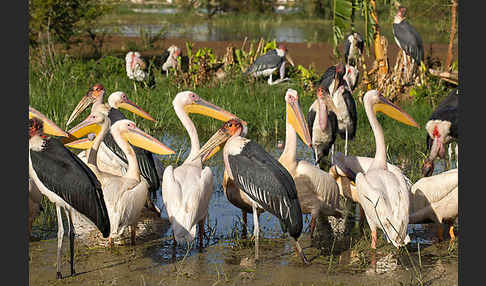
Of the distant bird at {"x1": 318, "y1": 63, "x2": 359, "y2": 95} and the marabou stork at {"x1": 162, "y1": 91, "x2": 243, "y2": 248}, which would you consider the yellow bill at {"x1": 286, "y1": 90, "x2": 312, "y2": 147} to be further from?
the distant bird at {"x1": 318, "y1": 63, "x2": 359, "y2": 95}

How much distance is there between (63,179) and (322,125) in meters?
3.51

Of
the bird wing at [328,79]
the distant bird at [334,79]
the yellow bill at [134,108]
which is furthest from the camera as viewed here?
the bird wing at [328,79]

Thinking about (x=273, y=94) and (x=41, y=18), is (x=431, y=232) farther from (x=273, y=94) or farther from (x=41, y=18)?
(x=41, y=18)

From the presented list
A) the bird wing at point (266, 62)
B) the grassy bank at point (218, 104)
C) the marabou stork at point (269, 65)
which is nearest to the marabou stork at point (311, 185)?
the grassy bank at point (218, 104)

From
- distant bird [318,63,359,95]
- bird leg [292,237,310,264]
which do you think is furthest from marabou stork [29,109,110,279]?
distant bird [318,63,359,95]

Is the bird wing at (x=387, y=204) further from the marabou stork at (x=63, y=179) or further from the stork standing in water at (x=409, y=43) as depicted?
the stork standing in water at (x=409, y=43)

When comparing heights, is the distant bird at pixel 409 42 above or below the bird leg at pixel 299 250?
above

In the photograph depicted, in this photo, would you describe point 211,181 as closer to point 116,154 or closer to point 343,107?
point 116,154

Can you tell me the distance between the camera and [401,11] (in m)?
11.7

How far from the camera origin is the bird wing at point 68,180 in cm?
438

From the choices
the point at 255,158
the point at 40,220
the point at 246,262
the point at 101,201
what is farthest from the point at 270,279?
the point at 40,220

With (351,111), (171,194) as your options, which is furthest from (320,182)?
(351,111)

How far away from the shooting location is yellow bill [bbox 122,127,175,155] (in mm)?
5268

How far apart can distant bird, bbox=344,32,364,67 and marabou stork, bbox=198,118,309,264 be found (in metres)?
6.41
